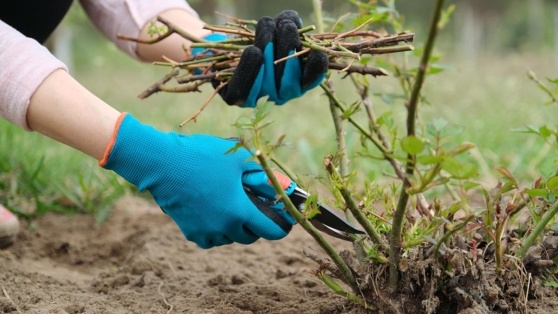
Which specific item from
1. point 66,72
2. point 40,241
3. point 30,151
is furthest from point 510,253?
point 30,151

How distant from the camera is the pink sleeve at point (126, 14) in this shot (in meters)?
2.16

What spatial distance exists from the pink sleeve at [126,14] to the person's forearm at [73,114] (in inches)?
26.9

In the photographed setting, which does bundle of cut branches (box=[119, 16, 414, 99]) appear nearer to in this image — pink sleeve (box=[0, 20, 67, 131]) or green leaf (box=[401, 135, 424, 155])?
pink sleeve (box=[0, 20, 67, 131])

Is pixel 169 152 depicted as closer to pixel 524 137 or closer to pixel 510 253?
pixel 510 253

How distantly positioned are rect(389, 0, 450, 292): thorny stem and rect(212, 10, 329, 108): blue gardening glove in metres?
0.39

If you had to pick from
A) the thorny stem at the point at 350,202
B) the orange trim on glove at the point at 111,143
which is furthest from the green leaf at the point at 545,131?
the orange trim on glove at the point at 111,143

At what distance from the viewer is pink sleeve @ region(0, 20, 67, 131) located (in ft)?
4.88

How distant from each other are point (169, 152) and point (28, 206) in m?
1.38

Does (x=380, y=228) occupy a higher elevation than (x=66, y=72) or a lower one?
lower

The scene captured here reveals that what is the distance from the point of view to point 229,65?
1.63 meters

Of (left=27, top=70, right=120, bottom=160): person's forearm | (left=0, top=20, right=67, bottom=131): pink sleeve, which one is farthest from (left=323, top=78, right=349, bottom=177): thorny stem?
(left=0, top=20, right=67, bottom=131): pink sleeve

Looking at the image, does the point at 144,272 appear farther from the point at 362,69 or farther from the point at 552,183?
the point at 552,183

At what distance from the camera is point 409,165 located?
3.44 ft

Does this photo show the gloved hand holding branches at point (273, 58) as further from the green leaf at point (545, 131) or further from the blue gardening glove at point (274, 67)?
the green leaf at point (545, 131)
